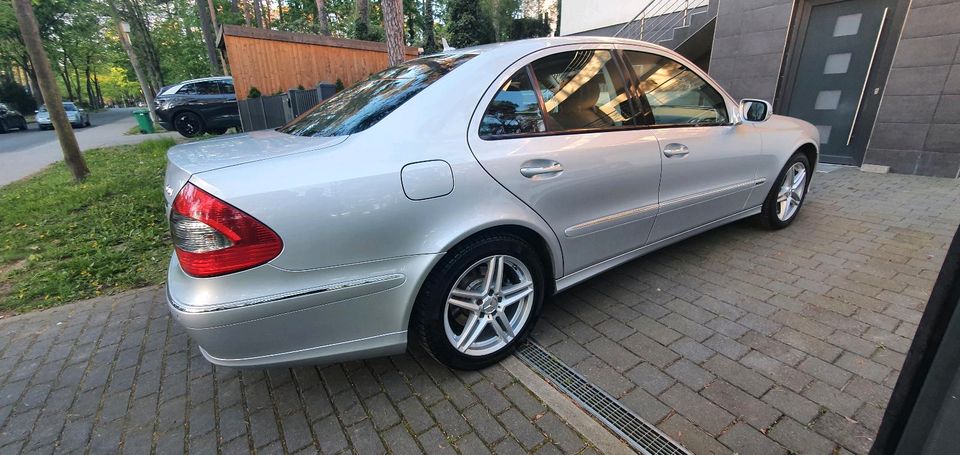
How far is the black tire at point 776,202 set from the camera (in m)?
3.77

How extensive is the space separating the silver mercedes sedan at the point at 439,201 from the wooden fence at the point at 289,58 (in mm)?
8530

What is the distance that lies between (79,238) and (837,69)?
32.3 feet

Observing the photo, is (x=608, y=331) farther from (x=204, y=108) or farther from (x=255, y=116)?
(x=204, y=108)

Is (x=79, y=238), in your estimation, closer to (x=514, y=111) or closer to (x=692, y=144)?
(x=514, y=111)

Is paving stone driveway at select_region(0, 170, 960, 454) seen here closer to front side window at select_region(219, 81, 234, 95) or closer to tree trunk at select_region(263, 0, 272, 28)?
front side window at select_region(219, 81, 234, 95)

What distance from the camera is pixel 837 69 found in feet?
21.2

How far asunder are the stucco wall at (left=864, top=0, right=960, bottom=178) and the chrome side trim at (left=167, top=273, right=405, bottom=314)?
298 inches

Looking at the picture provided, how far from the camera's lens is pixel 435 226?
1.85 metres

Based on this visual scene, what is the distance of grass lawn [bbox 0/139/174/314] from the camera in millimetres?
3408

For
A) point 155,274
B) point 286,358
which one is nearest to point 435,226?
point 286,358

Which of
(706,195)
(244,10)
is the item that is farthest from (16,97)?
(706,195)

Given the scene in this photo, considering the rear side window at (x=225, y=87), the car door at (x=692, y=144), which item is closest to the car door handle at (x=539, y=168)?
the car door at (x=692, y=144)

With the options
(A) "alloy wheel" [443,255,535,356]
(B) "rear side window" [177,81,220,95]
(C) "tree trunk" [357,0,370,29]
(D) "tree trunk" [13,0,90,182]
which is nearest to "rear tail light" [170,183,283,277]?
(A) "alloy wheel" [443,255,535,356]

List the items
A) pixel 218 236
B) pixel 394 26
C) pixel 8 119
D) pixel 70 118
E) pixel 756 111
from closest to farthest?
pixel 218 236 → pixel 756 111 → pixel 394 26 → pixel 8 119 → pixel 70 118
